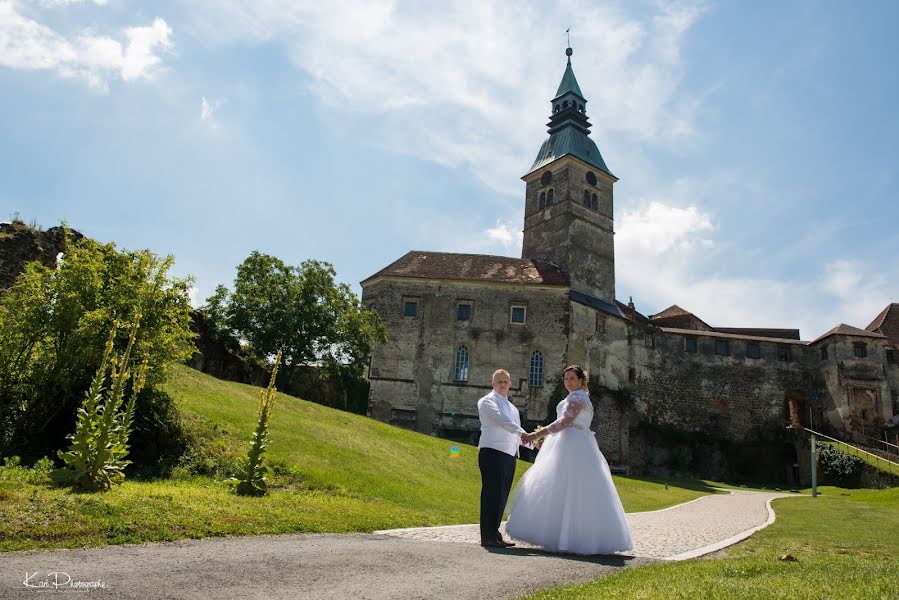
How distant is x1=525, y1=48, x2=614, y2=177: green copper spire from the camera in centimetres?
5331

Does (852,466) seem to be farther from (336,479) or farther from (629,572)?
(629,572)

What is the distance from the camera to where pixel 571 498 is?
7250 millimetres

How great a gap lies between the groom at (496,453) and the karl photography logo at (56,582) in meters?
4.26

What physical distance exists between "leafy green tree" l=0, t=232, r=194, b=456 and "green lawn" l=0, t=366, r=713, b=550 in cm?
288

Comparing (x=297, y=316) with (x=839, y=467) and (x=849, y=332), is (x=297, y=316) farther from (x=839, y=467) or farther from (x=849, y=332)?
(x=849, y=332)

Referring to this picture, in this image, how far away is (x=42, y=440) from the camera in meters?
12.9

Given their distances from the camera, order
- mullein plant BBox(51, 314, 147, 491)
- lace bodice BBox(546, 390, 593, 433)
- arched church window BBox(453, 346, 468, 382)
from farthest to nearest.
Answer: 1. arched church window BBox(453, 346, 468, 382)
2. mullein plant BBox(51, 314, 147, 491)
3. lace bodice BBox(546, 390, 593, 433)

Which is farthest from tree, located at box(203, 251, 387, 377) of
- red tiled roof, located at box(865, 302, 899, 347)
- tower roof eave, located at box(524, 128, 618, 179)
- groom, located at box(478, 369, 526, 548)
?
red tiled roof, located at box(865, 302, 899, 347)

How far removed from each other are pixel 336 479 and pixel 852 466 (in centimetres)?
3706

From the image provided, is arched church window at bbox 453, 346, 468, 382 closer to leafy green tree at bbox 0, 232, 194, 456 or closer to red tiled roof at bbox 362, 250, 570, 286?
red tiled roof at bbox 362, 250, 570, 286

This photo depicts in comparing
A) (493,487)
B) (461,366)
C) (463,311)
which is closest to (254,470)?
(493,487)

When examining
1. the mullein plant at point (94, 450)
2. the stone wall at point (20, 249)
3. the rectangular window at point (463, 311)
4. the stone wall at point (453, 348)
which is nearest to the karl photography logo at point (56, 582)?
the mullein plant at point (94, 450)

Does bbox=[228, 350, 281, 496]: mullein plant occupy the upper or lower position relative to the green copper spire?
lower

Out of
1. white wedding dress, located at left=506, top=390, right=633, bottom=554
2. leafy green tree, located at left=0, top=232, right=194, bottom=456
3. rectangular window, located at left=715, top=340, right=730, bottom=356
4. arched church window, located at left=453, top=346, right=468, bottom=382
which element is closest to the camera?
white wedding dress, located at left=506, top=390, right=633, bottom=554
